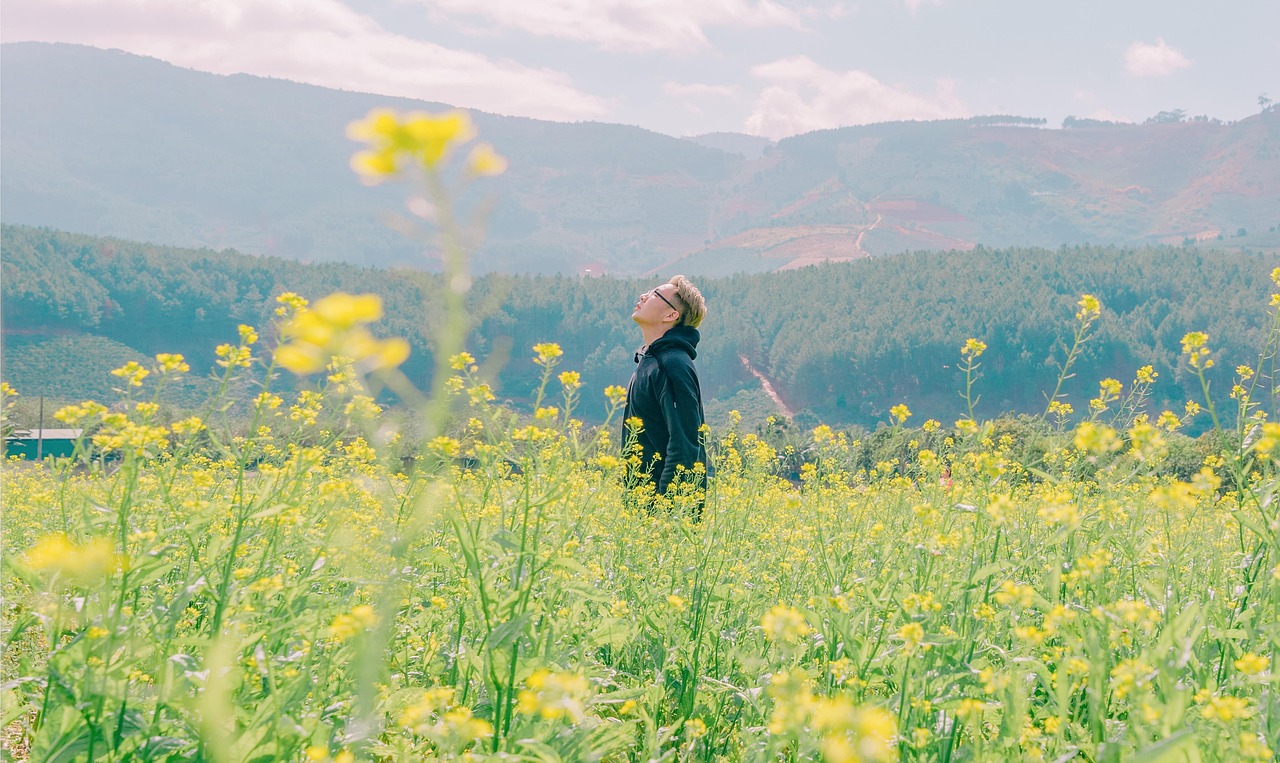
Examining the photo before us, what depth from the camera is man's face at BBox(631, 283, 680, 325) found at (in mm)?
5797

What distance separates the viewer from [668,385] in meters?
5.61

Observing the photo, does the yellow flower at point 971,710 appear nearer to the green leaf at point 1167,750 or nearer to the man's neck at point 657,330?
→ the green leaf at point 1167,750

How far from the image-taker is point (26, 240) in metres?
96.2

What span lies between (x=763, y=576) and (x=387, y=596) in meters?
2.40

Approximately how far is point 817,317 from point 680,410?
95.0 metres

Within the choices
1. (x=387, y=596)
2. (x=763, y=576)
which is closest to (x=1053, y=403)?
(x=763, y=576)

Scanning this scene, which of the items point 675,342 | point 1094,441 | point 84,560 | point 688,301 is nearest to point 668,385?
point 675,342

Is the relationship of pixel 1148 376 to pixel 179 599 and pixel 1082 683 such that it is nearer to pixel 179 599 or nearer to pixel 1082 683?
pixel 1082 683

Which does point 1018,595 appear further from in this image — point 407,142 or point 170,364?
point 170,364

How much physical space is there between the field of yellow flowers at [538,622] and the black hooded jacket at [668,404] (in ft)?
6.59

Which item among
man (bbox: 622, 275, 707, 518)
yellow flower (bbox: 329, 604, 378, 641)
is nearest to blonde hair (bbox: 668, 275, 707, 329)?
man (bbox: 622, 275, 707, 518)

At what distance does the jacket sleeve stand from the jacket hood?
0.14 meters

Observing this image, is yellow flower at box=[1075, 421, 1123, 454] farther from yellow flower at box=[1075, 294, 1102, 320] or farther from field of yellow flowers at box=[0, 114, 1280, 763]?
yellow flower at box=[1075, 294, 1102, 320]

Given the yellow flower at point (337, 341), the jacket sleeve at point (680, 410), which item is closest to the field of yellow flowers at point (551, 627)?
the yellow flower at point (337, 341)
